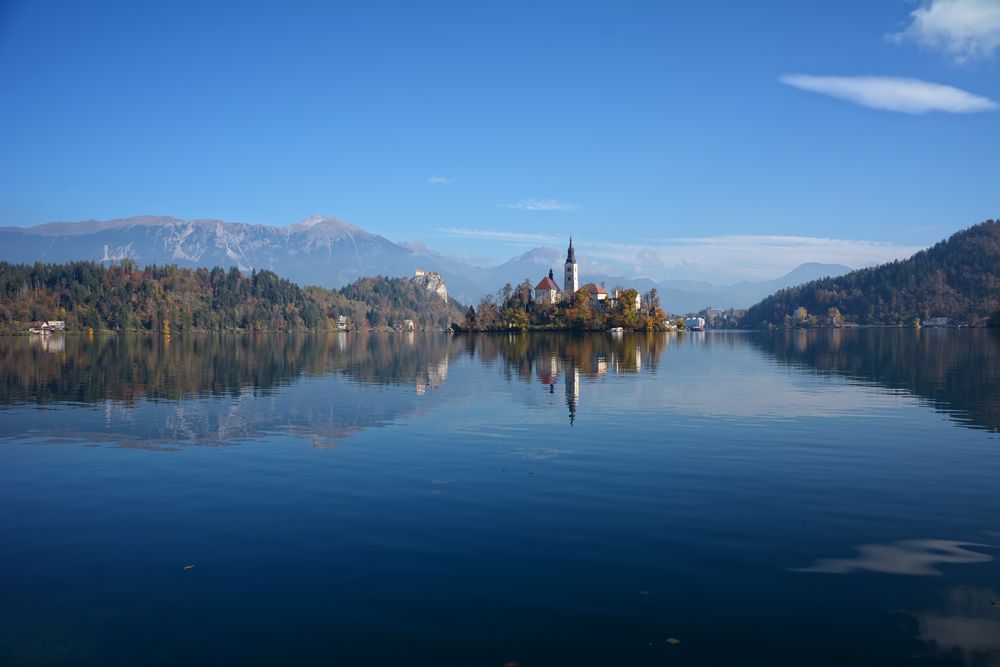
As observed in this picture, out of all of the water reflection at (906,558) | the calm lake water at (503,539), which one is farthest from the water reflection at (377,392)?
the water reflection at (906,558)

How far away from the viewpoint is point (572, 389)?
5678 cm

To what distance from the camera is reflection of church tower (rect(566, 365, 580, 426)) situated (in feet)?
142

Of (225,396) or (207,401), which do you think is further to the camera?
(225,396)

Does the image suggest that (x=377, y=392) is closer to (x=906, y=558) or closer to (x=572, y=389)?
(x=572, y=389)

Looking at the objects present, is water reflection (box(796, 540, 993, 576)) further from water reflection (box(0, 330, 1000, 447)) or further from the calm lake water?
water reflection (box(0, 330, 1000, 447))

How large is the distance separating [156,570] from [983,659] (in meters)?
17.4

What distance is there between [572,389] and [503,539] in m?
39.3

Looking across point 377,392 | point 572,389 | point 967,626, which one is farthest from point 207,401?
point 967,626

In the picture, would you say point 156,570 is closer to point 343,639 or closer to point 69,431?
point 343,639

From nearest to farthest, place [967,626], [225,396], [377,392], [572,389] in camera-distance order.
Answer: [967,626], [225,396], [377,392], [572,389]

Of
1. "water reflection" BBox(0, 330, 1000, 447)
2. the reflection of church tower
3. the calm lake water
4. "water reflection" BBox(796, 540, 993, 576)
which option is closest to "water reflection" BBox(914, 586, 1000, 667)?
the calm lake water

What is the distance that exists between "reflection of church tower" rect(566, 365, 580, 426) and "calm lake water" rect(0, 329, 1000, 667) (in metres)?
2.89

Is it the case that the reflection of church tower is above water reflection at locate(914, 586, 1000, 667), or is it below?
above

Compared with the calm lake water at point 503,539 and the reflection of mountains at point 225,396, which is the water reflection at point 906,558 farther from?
the reflection of mountains at point 225,396
